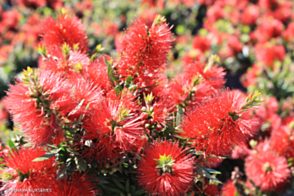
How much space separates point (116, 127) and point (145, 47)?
23cm

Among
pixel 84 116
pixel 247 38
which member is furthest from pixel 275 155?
pixel 247 38

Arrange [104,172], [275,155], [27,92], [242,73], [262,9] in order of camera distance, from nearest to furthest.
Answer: [27,92] < [104,172] < [275,155] < [242,73] < [262,9]

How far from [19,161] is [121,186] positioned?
0.27 meters

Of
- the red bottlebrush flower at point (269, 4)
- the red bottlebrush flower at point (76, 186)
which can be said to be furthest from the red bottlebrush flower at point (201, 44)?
the red bottlebrush flower at point (76, 186)

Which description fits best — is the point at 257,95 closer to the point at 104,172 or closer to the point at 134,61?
the point at 134,61

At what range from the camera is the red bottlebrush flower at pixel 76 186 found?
544 millimetres

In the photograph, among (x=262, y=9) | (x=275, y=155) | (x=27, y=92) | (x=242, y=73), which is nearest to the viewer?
(x=27, y=92)

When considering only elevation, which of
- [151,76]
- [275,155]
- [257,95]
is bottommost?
[275,155]

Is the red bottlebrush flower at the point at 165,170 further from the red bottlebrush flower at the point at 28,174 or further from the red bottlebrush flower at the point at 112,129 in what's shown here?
the red bottlebrush flower at the point at 28,174

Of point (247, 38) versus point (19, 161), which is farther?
point (247, 38)

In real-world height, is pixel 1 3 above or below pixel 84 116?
above

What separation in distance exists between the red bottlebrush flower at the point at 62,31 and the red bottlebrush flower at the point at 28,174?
1.23 feet

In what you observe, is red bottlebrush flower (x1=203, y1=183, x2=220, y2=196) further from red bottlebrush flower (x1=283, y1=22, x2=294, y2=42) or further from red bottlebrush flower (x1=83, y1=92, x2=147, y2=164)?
red bottlebrush flower (x1=283, y1=22, x2=294, y2=42)

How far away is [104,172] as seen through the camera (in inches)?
22.8
